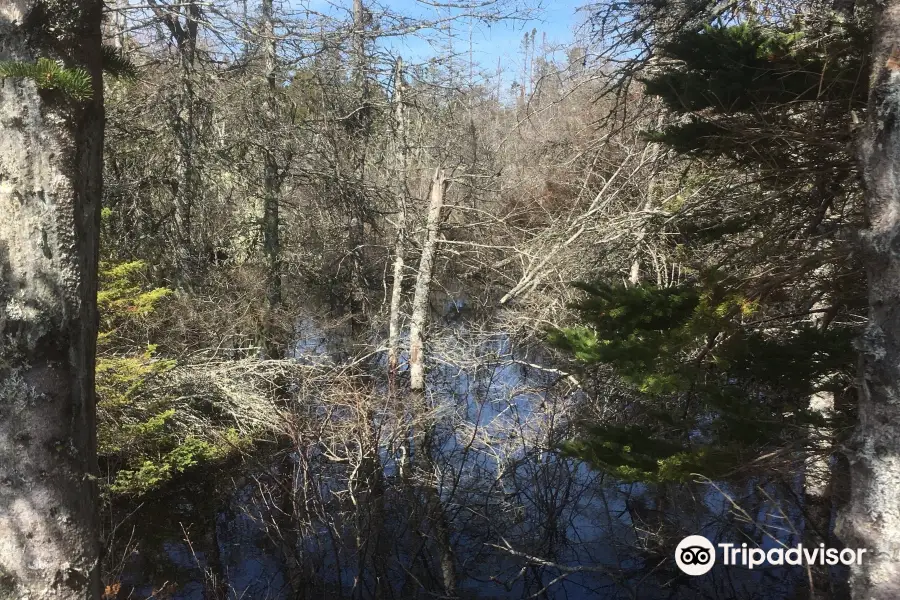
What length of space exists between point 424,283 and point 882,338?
8615 mm

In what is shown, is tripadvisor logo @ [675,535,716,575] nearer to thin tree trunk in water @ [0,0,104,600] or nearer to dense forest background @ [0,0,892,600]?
dense forest background @ [0,0,892,600]

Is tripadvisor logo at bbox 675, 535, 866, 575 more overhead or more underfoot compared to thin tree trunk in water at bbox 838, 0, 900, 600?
more underfoot

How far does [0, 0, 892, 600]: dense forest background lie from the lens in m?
4.35

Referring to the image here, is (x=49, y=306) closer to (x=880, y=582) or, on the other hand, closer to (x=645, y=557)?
(x=880, y=582)

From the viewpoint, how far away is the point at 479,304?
1412 cm

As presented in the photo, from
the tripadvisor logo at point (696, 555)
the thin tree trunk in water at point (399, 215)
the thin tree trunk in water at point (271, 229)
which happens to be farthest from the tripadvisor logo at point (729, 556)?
the thin tree trunk in water at point (271, 229)

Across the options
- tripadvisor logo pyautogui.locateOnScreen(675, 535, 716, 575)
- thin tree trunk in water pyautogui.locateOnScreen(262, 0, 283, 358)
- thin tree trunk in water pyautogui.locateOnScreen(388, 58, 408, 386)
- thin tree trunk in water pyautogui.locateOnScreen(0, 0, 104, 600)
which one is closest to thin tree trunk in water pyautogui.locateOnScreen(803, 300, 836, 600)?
tripadvisor logo pyautogui.locateOnScreen(675, 535, 716, 575)

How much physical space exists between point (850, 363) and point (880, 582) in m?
1.86

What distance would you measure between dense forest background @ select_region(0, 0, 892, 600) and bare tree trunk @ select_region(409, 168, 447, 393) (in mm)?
69

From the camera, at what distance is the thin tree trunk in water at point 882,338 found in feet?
9.90

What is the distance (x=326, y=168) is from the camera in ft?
33.4

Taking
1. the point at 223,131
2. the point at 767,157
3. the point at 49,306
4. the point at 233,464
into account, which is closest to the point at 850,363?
the point at 767,157

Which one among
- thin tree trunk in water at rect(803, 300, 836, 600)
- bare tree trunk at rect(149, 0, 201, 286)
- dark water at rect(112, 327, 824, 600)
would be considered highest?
bare tree trunk at rect(149, 0, 201, 286)

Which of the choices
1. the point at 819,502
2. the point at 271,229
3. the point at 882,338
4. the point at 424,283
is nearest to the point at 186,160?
the point at 271,229
